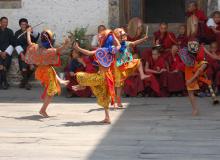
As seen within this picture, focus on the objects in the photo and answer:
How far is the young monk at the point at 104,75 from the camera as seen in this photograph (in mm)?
9567

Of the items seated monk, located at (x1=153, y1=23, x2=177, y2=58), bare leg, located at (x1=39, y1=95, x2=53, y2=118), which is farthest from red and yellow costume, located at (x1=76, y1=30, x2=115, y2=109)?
seated monk, located at (x1=153, y1=23, x2=177, y2=58)

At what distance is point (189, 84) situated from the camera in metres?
10.2

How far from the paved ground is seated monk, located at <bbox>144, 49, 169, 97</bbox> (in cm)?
42

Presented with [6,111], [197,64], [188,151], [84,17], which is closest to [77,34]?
[84,17]

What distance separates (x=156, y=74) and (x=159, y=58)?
382mm

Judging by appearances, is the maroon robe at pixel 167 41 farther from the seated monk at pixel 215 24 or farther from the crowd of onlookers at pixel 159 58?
the seated monk at pixel 215 24

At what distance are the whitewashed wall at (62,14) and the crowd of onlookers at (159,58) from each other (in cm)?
Result: 50

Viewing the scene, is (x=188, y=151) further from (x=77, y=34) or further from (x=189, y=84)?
(x=77, y=34)

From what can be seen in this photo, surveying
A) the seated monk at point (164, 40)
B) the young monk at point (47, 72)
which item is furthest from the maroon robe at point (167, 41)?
the young monk at point (47, 72)

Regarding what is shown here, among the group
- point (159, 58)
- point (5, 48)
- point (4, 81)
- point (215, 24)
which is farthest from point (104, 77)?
point (5, 48)

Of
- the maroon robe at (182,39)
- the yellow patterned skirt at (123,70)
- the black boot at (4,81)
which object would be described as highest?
the maroon robe at (182,39)

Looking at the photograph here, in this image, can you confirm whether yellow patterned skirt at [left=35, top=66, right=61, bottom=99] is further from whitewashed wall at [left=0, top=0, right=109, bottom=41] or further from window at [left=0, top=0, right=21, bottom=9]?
window at [left=0, top=0, right=21, bottom=9]

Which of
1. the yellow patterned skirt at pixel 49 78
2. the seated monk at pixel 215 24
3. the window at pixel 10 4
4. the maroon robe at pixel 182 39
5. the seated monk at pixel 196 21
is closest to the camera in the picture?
the yellow patterned skirt at pixel 49 78

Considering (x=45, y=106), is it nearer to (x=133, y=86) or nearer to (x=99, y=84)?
(x=99, y=84)
